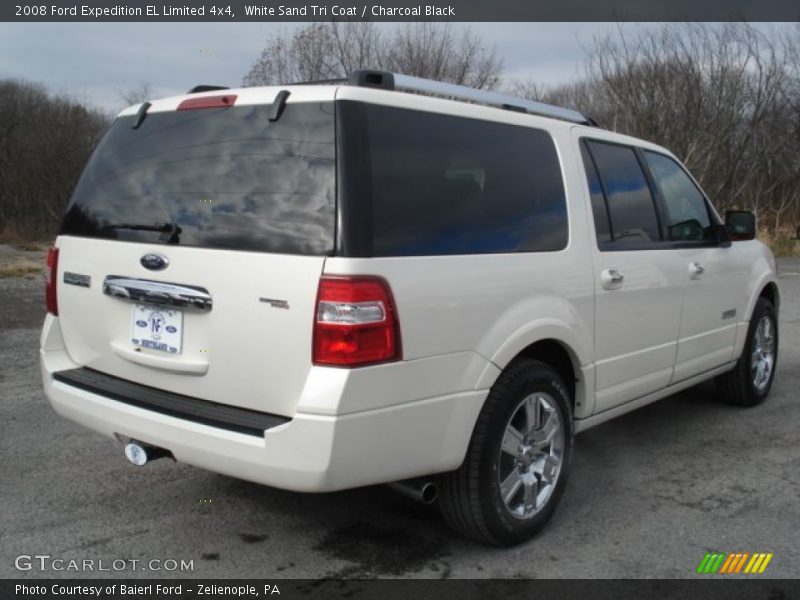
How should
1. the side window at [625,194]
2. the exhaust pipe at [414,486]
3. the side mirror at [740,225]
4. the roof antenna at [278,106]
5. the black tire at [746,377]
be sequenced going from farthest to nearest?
the black tire at [746,377] → the side mirror at [740,225] → the side window at [625,194] → the exhaust pipe at [414,486] → the roof antenna at [278,106]

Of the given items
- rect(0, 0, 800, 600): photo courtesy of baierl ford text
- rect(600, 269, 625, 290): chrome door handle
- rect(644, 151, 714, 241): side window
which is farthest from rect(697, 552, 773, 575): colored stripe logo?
rect(644, 151, 714, 241): side window

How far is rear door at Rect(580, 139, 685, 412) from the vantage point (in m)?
3.78

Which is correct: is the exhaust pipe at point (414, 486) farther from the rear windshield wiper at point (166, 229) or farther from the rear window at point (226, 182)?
the rear windshield wiper at point (166, 229)

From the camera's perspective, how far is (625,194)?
4.11 meters

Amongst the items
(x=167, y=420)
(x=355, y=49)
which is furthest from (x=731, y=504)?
(x=355, y=49)

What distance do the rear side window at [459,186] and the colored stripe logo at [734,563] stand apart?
59.2 inches

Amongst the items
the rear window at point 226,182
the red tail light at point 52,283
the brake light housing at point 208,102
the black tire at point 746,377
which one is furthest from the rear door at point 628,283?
the red tail light at point 52,283

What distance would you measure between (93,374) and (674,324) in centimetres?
313

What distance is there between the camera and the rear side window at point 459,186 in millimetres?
2771

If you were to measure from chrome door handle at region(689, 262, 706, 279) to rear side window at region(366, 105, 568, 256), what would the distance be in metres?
1.33

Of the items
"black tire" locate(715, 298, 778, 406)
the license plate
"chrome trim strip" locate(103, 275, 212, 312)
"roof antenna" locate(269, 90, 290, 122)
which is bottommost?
"black tire" locate(715, 298, 778, 406)

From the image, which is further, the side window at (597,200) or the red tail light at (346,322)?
the side window at (597,200)

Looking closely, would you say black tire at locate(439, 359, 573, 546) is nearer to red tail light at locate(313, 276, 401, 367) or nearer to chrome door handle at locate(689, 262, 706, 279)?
red tail light at locate(313, 276, 401, 367)

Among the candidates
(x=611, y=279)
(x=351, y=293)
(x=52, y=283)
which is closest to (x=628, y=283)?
(x=611, y=279)
